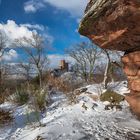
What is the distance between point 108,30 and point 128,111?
445 centimetres

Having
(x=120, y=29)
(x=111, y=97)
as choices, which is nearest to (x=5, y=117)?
(x=111, y=97)

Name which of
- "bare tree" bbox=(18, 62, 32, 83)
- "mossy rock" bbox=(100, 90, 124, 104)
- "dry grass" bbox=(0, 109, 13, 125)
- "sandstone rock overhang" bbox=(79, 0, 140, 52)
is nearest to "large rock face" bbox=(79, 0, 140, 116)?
"sandstone rock overhang" bbox=(79, 0, 140, 52)

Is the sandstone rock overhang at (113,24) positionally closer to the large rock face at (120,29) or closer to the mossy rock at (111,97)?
the large rock face at (120,29)

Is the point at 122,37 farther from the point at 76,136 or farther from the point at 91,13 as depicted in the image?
the point at 76,136

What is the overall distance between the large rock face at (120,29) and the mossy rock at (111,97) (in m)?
2.73

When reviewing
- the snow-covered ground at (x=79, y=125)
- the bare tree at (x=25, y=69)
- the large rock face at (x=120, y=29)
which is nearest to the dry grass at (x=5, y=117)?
the snow-covered ground at (x=79, y=125)

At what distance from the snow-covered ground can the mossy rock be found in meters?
0.24

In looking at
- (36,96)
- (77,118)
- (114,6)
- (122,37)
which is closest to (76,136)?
(77,118)

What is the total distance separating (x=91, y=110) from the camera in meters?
12.3

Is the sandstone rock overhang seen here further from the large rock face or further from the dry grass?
the dry grass

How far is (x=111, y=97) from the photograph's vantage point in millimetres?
13453

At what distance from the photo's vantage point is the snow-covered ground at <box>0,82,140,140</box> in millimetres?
8766

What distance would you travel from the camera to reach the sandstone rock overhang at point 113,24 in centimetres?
732

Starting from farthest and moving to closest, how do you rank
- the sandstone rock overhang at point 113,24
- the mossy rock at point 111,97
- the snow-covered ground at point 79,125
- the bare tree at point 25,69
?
the bare tree at point 25,69 → the mossy rock at point 111,97 → the snow-covered ground at point 79,125 → the sandstone rock overhang at point 113,24
